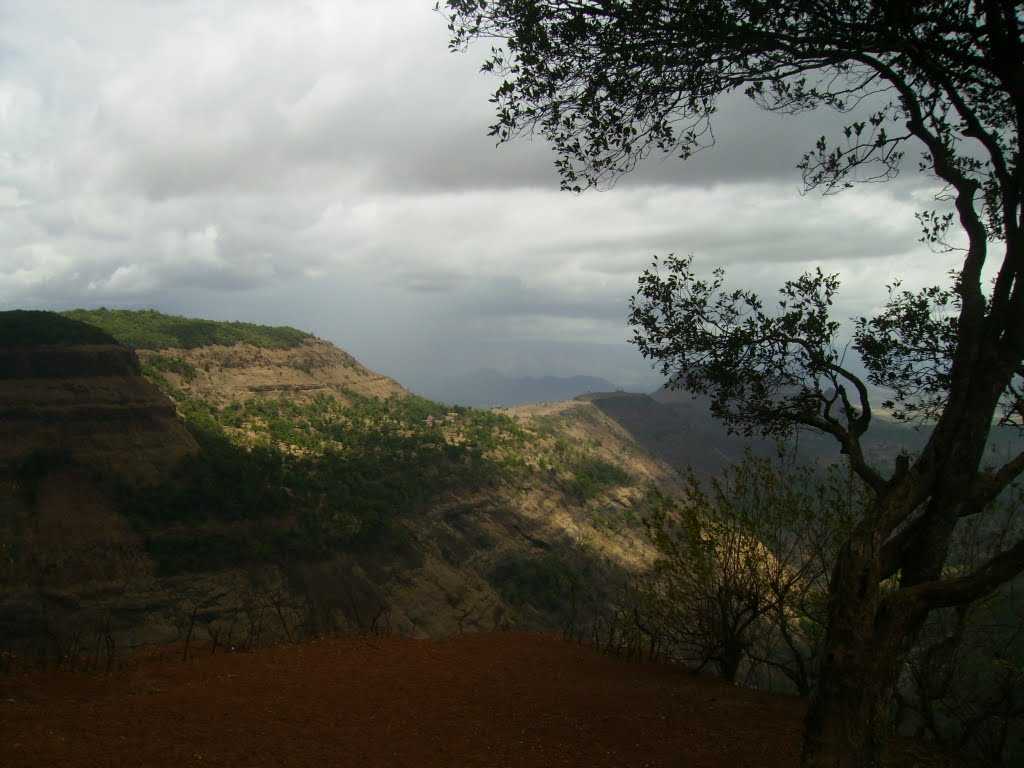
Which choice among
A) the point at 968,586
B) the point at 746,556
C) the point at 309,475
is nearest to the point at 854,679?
the point at 968,586

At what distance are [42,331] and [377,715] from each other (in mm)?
35873

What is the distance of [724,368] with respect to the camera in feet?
31.3

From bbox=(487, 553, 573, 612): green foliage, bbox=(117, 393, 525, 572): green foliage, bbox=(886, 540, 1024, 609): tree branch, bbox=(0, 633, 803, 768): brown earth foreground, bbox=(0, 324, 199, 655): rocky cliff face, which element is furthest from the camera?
bbox=(487, 553, 573, 612): green foliage

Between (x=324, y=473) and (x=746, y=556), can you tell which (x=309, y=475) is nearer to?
(x=324, y=473)

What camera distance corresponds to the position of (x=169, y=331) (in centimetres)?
6156

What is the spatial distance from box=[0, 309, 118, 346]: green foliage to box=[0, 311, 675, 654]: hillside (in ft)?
3.91

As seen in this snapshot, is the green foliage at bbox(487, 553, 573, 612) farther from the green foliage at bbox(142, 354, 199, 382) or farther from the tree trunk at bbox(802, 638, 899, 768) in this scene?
the tree trunk at bbox(802, 638, 899, 768)

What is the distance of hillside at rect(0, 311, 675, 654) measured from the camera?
28766 millimetres

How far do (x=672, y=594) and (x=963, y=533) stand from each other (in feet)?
17.0

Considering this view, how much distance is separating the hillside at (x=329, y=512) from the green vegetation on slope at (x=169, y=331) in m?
0.25

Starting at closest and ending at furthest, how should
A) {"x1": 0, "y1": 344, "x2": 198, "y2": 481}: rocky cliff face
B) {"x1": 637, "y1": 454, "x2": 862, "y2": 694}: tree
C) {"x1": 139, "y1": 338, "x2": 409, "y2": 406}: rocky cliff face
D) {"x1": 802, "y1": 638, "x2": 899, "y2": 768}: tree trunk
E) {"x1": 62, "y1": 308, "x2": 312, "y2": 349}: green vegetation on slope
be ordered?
1. {"x1": 802, "y1": 638, "x2": 899, "y2": 768}: tree trunk
2. {"x1": 637, "y1": 454, "x2": 862, "y2": 694}: tree
3. {"x1": 0, "y1": 344, "x2": 198, "y2": 481}: rocky cliff face
4. {"x1": 139, "y1": 338, "x2": 409, "y2": 406}: rocky cliff face
5. {"x1": 62, "y1": 308, "x2": 312, "y2": 349}: green vegetation on slope

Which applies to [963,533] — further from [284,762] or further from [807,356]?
[284,762]

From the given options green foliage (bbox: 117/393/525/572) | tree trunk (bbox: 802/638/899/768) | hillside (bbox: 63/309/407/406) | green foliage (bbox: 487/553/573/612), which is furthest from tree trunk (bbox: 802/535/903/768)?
hillside (bbox: 63/309/407/406)

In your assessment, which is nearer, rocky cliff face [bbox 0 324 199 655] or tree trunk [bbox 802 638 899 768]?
tree trunk [bbox 802 638 899 768]
